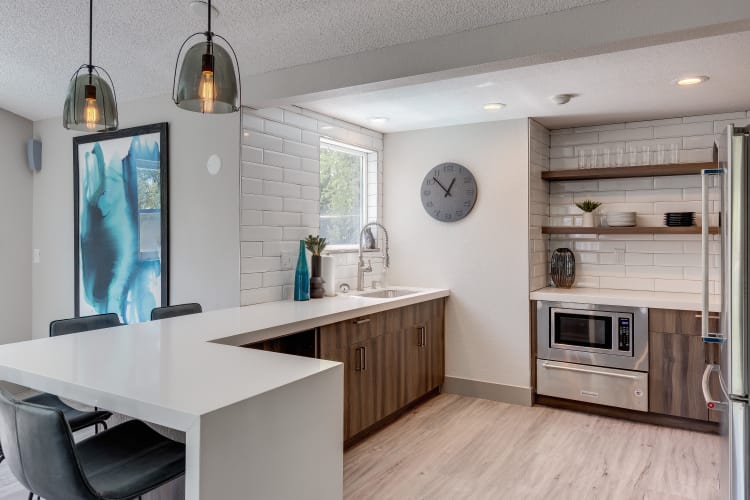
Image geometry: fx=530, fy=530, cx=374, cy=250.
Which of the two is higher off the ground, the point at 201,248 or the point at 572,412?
the point at 201,248

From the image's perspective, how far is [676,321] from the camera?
139 inches

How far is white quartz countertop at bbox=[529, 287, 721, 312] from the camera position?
3.50m

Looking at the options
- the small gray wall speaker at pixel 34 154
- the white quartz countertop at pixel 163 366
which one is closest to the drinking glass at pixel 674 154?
the white quartz countertop at pixel 163 366

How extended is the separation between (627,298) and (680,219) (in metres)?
0.75

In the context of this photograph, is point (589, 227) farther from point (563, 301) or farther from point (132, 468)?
point (132, 468)

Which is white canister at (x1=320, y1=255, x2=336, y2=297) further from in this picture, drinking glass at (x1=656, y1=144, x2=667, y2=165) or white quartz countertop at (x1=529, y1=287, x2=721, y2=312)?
drinking glass at (x1=656, y1=144, x2=667, y2=165)

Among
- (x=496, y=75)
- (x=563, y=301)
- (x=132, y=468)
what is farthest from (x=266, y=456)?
(x=563, y=301)

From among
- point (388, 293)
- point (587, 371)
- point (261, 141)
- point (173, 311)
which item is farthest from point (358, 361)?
point (587, 371)

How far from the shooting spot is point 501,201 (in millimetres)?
4098

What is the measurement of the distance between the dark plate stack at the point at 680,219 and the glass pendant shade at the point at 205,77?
3429 millimetres

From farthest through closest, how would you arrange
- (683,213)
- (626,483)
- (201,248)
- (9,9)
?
(683,213), (201,248), (626,483), (9,9)

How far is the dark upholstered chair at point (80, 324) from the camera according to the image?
7.84ft

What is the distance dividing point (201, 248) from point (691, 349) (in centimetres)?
323

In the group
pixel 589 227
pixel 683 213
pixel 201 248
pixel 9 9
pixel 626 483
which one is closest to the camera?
pixel 9 9
